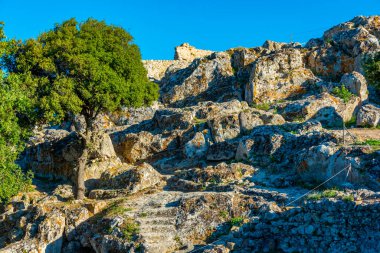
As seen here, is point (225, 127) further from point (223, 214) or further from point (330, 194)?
point (330, 194)

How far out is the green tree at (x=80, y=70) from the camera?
22.8 m

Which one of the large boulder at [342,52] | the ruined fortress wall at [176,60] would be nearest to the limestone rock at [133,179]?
the large boulder at [342,52]

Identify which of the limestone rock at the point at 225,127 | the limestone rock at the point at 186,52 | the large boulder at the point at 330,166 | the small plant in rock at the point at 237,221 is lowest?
the small plant in rock at the point at 237,221

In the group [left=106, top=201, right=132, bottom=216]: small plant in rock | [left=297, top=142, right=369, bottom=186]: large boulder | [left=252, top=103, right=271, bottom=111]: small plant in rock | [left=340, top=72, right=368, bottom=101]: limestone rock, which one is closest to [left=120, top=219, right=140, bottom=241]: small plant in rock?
[left=106, top=201, right=132, bottom=216]: small plant in rock

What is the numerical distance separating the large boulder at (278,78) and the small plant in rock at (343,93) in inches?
152

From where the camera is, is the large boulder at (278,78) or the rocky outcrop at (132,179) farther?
the large boulder at (278,78)

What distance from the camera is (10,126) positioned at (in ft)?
67.8

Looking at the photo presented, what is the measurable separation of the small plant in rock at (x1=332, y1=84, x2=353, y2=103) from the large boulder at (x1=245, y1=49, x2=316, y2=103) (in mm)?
3852

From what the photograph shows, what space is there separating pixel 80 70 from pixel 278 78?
20.0 meters

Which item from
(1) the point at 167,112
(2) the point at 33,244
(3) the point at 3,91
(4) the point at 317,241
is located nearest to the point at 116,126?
(1) the point at 167,112

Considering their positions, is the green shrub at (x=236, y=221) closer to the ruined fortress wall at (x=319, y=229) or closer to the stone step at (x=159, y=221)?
the ruined fortress wall at (x=319, y=229)

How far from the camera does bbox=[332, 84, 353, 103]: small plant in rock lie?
3139 centimetres

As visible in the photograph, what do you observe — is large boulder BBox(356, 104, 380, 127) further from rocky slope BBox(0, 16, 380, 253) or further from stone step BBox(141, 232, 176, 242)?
stone step BBox(141, 232, 176, 242)

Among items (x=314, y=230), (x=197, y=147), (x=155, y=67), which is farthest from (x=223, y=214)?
(x=155, y=67)
